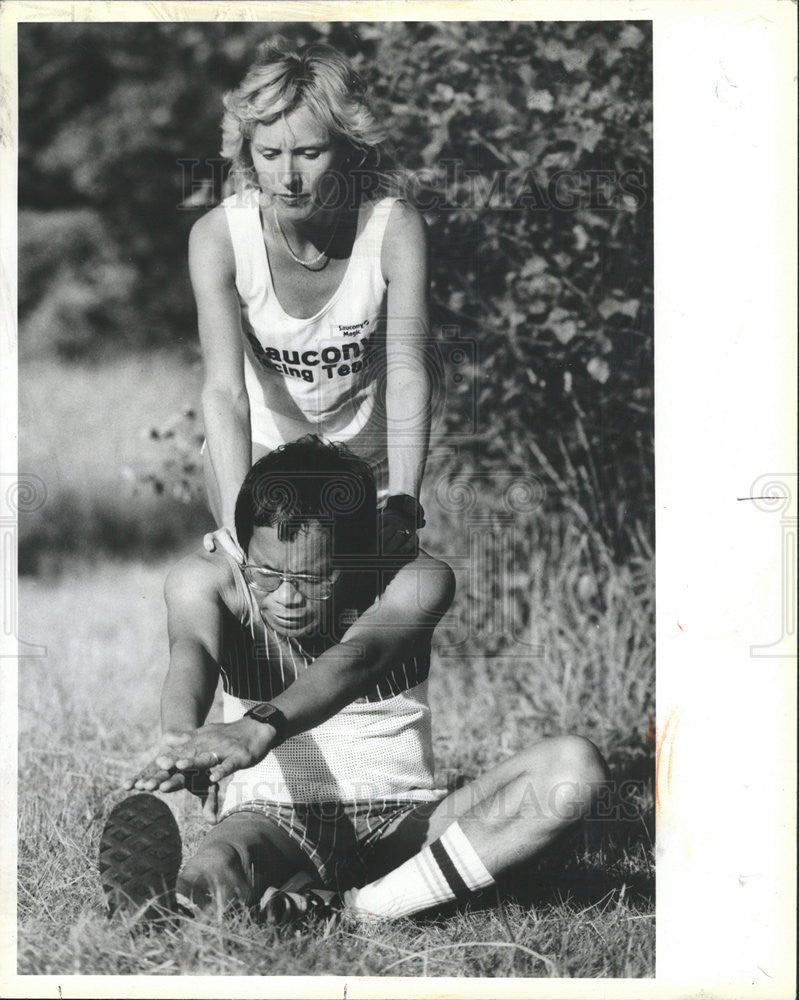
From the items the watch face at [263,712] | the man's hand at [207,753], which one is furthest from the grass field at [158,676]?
the watch face at [263,712]

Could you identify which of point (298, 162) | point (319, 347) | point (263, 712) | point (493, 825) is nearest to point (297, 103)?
point (298, 162)

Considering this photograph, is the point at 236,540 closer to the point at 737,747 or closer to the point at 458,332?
the point at 458,332

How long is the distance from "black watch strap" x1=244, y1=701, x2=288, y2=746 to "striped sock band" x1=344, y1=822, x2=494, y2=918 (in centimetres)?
49

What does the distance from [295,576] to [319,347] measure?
0.68 m

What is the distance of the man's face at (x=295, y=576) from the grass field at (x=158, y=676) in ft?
1.05

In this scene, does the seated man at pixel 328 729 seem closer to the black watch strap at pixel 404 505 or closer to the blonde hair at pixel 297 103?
the black watch strap at pixel 404 505

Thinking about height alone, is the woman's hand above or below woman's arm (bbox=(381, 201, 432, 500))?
below

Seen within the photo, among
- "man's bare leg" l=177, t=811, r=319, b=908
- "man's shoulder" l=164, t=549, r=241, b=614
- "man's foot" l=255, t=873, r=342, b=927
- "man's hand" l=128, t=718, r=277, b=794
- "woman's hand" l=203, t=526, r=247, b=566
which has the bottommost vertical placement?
"man's foot" l=255, t=873, r=342, b=927

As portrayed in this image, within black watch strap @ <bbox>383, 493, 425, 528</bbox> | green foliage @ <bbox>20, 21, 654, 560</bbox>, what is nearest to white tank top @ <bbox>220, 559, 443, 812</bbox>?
black watch strap @ <bbox>383, 493, 425, 528</bbox>

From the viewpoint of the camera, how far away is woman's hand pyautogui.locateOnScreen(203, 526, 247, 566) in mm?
3213

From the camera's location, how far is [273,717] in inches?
123

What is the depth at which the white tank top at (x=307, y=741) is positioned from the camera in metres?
3.18

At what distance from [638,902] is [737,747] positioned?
531 mm

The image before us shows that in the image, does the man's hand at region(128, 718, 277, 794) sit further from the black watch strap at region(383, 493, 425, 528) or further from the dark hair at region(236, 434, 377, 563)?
the black watch strap at region(383, 493, 425, 528)
